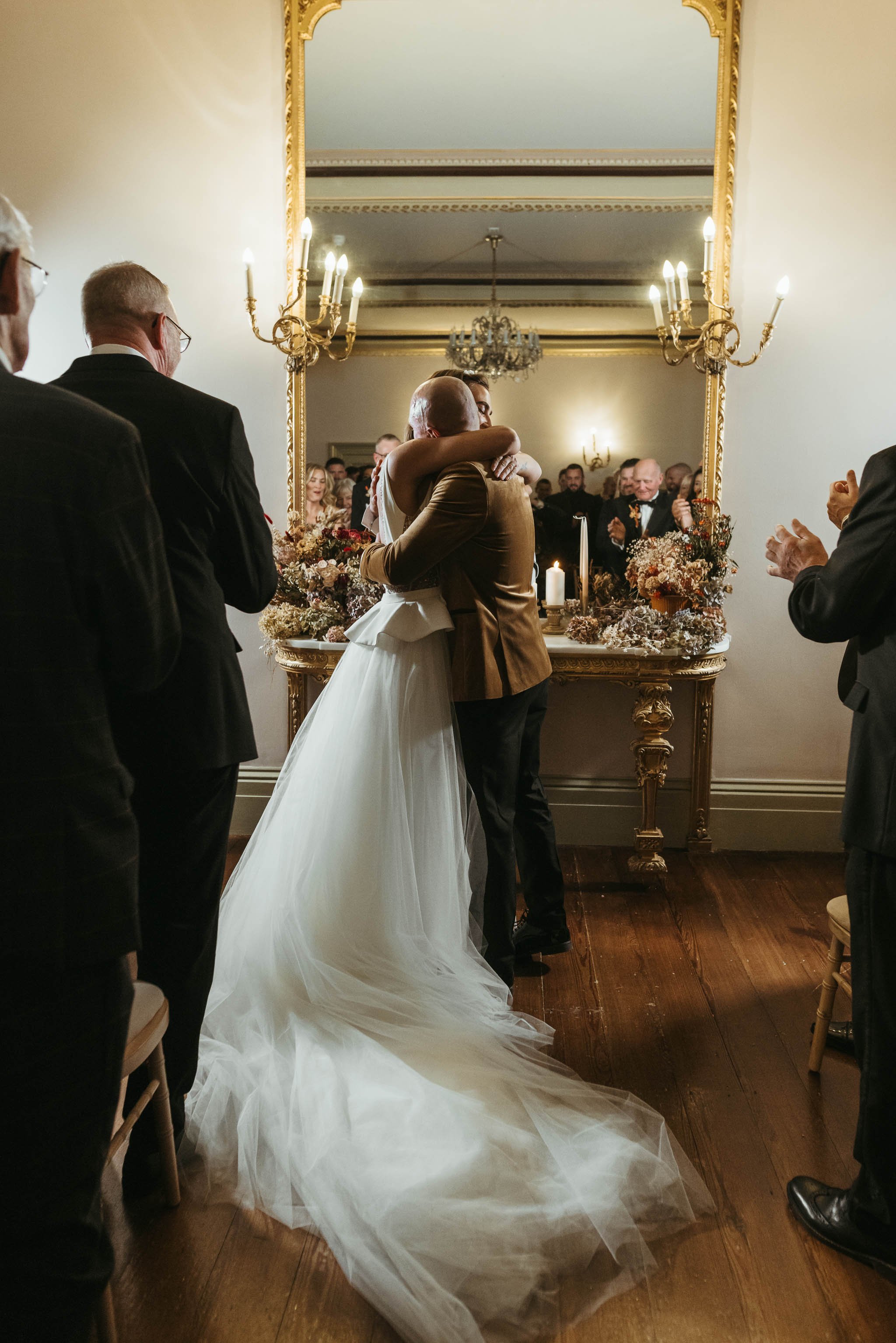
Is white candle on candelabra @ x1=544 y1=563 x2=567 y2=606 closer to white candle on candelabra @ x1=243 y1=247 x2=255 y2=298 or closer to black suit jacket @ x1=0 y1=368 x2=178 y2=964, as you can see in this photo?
white candle on candelabra @ x1=243 y1=247 x2=255 y2=298

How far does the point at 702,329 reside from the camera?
371 cm

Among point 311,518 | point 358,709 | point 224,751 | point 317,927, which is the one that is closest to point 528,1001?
point 317,927

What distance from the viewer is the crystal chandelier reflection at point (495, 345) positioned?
12.2 ft

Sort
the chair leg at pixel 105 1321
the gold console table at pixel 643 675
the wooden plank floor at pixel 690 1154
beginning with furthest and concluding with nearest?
the gold console table at pixel 643 675, the wooden plank floor at pixel 690 1154, the chair leg at pixel 105 1321

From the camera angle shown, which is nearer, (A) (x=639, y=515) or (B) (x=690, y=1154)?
(B) (x=690, y=1154)

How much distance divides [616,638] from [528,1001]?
54.9 inches

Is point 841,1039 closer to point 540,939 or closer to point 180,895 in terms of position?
point 540,939

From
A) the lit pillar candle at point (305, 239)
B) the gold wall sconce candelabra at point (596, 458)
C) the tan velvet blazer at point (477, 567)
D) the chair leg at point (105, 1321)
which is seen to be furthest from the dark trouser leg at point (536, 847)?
the lit pillar candle at point (305, 239)

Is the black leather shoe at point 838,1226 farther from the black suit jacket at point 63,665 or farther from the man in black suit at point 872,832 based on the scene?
the black suit jacket at point 63,665

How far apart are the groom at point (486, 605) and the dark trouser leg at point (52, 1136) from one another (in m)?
1.44

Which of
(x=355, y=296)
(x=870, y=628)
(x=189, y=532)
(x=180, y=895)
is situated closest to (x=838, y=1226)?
(x=870, y=628)

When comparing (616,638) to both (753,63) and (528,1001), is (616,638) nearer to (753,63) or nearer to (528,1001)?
(528,1001)

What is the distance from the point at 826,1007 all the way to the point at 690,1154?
0.52 m

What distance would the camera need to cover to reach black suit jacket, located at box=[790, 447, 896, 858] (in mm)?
1610
